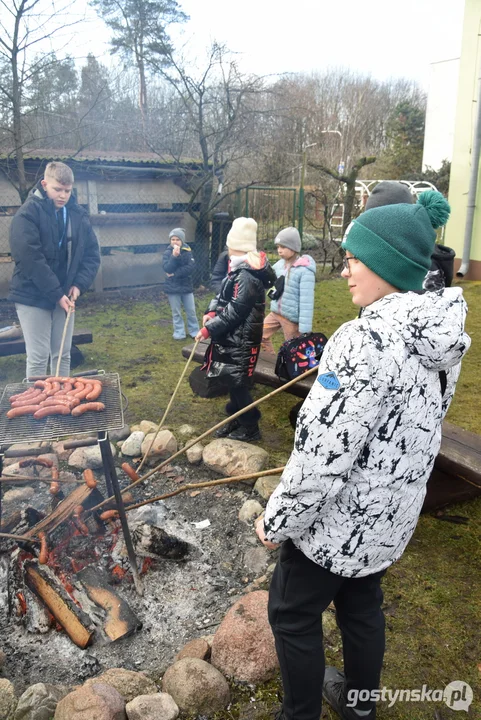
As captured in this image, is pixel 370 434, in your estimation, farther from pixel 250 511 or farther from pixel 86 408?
pixel 250 511

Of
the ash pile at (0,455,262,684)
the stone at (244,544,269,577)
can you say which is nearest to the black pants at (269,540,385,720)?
the ash pile at (0,455,262,684)

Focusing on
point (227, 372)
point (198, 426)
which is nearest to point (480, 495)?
point (227, 372)

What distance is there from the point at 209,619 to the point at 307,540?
1.32 m

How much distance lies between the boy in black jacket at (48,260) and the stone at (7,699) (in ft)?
10.1

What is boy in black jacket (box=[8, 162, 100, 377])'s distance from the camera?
4.54m

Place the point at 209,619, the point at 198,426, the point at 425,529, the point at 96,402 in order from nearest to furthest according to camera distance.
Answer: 1. the point at 209,619
2. the point at 96,402
3. the point at 425,529
4. the point at 198,426

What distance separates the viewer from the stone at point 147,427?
454cm

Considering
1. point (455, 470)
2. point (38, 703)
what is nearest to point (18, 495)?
point (38, 703)

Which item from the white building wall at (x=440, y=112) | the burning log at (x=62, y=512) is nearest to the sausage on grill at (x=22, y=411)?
the burning log at (x=62, y=512)

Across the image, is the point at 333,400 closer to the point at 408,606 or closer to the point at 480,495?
the point at 408,606

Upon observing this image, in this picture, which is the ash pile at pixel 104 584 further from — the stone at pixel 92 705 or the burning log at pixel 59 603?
the stone at pixel 92 705

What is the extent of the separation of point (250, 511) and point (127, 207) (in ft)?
27.0

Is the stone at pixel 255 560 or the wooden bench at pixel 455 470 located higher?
the wooden bench at pixel 455 470

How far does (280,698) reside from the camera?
7.29ft
